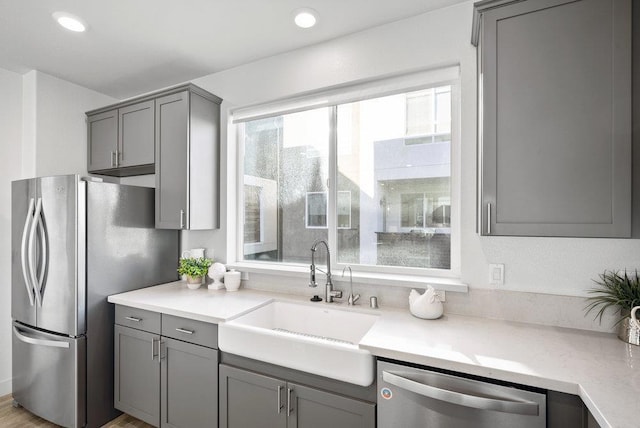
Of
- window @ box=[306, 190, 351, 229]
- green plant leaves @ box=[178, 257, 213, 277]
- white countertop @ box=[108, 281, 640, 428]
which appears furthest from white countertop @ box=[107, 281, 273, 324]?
window @ box=[306, 190, 351, 229]

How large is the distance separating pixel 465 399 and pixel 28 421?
2893mm

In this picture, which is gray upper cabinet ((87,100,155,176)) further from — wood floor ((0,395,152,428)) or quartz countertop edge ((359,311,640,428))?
quartz countertop edge ((359,311,640,428))

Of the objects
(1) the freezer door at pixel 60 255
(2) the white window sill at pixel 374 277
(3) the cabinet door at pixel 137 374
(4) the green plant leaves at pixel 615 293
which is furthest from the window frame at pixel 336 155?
(1) the freezer door at pixel 60 255

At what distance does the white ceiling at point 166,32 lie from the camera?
1.80 meters

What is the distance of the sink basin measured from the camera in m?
1.35

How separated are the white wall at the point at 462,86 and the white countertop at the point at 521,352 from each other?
0.88 feet

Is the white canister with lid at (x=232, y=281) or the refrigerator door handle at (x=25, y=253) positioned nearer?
the refrigerator door handle at (x=25, y=253)

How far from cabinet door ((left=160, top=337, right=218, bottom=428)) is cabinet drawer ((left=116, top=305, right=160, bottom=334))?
13 centimetres

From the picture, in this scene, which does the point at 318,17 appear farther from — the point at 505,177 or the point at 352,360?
the point at 352,360

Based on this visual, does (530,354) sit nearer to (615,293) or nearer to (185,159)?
(615,293)

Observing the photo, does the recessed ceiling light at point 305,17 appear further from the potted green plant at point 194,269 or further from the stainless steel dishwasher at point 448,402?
the stainless steel dishwasher at point 448,402

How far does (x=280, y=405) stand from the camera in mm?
1505

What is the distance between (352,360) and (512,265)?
101 centimetres

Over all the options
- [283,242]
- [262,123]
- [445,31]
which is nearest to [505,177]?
[445,31]
